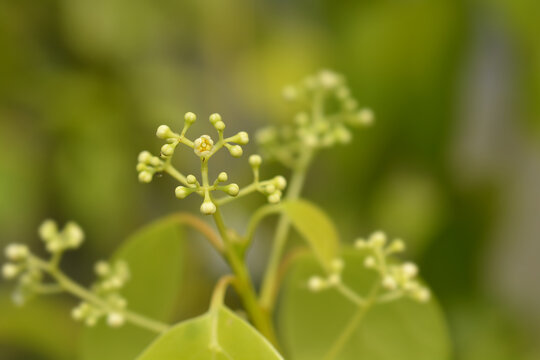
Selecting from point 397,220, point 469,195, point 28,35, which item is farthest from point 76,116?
point 469,195

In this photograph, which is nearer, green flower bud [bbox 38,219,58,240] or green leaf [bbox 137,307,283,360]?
green leaf [bbox 137,307,283,360]

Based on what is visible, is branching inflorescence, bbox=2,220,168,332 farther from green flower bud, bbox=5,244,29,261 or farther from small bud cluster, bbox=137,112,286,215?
small bud cluster, bbox=137,112,286,215

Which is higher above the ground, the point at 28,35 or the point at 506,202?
the point at 28,35

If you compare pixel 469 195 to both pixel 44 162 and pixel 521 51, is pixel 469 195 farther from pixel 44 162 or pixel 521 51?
pixel 44 162

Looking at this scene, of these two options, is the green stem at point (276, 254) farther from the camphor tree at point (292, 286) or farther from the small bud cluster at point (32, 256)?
the small bud cluster at point (32, 256)

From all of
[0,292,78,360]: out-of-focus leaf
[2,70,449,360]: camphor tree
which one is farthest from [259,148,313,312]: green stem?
[0,292,78,360]: out-of-focus leaf

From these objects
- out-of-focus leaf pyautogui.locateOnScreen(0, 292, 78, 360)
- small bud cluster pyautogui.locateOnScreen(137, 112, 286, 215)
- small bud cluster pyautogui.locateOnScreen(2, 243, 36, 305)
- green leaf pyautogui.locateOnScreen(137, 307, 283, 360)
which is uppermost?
small bud cluster pyautogui.locateOnScreen(137, 112, 286, 215)

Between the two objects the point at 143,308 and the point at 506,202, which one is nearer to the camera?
the point at 143,308
